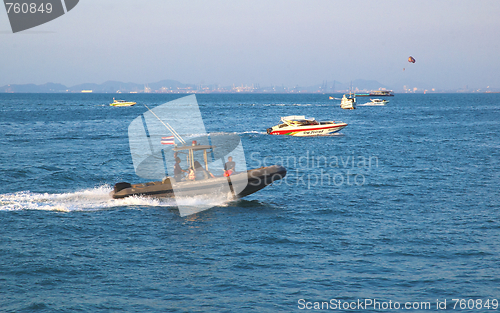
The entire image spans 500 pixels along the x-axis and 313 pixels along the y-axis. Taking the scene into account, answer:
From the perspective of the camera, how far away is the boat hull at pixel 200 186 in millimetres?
18266

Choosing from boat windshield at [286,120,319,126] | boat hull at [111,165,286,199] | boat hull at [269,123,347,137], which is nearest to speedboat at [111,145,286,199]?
boat hull at [111,165,286,199]

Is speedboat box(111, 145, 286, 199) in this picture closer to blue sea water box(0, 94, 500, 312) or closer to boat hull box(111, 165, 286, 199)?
boat hull box(111, 165, 286, 199)

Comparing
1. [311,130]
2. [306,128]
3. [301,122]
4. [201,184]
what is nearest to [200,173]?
[201,184]

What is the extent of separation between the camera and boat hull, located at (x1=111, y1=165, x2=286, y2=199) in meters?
18.3

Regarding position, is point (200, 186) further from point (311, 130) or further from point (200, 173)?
point (311, 130)

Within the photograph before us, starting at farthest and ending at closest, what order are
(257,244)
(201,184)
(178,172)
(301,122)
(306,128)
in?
(301,122), (306,128), (178,172), (201,184), (257,244)

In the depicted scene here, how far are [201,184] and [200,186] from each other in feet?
0.35

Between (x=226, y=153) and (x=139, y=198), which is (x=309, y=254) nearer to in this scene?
(x=139, y=198)

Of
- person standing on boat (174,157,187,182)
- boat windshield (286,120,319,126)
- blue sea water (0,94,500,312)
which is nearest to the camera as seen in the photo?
blue sea water (0,94,500,312)

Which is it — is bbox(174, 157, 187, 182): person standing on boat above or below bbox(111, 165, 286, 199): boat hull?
above

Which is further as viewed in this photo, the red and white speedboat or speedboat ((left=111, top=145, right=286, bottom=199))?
the red and white speedboat

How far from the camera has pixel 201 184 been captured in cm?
1820

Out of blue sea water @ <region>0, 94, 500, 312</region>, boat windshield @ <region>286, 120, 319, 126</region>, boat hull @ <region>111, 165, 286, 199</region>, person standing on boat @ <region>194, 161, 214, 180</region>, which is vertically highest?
boat windshield @ <region>286, 120, 319, 126</region>

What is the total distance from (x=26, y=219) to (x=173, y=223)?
605cm
